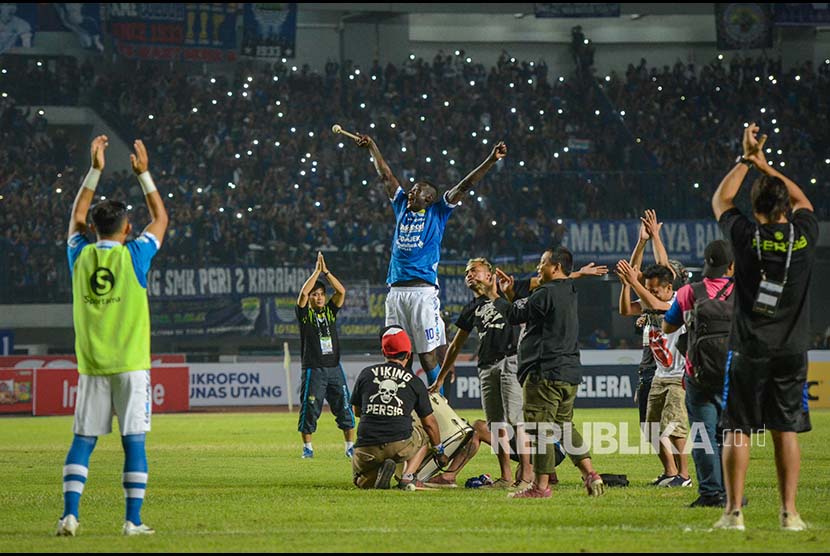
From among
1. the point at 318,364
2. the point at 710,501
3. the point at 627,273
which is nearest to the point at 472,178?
the point at 627,273

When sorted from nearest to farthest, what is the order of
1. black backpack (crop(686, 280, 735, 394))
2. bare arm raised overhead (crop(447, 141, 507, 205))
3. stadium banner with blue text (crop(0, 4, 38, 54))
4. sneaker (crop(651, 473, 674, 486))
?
1. black backpack (crop(686, 280, 735, 394))
2. bare arm raised overhead (crop(447, 141, 507, 205))
3. sneaker (crop(651, 473, 674, 486))
4. stadium banner with blue text (crop(0, 4, 38, 54))

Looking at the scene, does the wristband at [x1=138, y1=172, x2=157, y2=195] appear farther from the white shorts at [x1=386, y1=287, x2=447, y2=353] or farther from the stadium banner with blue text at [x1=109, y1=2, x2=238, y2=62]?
the stadium banner with blue text at [x1=109, y1=2, x2=238, y2=62]

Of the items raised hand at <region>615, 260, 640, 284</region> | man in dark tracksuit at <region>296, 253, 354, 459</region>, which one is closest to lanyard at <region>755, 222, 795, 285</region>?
raised hand at <region>615, 260, 640, 284</region>

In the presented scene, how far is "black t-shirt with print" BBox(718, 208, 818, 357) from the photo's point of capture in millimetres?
8789

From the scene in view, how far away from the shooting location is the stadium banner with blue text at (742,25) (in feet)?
155

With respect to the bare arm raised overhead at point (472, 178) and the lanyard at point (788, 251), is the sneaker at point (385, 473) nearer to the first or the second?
the bare arm raised overhead at point (472, 178)

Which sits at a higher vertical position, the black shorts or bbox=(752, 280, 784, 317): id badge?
bbox=(752, 280, 784, 317): id badge

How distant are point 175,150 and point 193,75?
5.31 meters

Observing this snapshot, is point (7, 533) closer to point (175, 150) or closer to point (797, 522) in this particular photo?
point (797, 522)

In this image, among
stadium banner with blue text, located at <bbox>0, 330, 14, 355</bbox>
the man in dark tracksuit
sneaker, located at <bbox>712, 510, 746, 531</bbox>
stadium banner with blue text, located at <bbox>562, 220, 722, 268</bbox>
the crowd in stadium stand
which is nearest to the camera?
sneaker, located at <bbox>712, 510, 746, 531</bbox>

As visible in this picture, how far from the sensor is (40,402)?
104ft

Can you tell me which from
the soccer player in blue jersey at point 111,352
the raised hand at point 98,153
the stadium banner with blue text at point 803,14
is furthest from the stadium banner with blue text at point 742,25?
the soccer player in blue jersey at point 111,352

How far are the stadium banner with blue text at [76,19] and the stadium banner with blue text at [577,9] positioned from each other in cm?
1628

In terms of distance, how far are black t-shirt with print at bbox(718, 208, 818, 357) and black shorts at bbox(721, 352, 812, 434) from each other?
0.25ft
